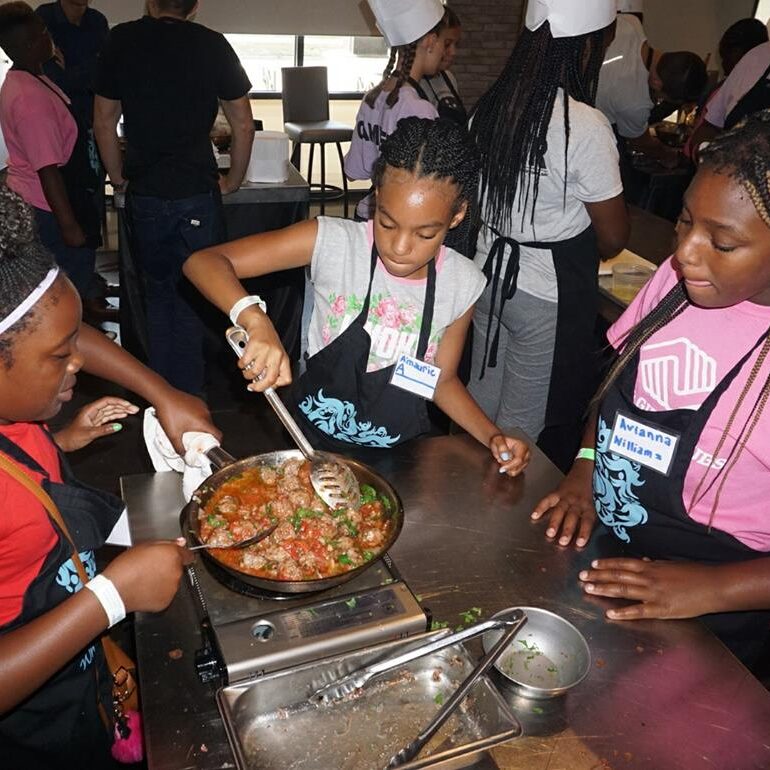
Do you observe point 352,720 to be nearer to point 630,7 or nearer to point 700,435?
point 700,435

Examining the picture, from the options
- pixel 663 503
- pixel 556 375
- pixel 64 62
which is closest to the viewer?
pixel 663 503

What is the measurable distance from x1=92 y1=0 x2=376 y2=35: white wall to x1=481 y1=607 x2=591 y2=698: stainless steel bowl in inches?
229

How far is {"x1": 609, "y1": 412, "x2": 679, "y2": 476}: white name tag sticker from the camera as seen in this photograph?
147 cm

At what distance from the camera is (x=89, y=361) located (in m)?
1.70

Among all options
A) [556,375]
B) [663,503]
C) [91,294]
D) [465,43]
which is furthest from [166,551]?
[465,43]

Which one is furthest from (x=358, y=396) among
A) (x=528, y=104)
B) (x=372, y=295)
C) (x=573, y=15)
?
(x=573, y=15)

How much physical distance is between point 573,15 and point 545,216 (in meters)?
0.59

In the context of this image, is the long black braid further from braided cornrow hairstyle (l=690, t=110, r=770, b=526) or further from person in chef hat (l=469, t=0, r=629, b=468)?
person in chef hat (l=469, t=0, r=629, b=468)

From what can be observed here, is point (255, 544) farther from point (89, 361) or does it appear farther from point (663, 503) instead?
point (663, 503)

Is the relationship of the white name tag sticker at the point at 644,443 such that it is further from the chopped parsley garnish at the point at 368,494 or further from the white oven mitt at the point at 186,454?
the white oven mitt at the point at 186,454

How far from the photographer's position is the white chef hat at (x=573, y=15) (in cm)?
221

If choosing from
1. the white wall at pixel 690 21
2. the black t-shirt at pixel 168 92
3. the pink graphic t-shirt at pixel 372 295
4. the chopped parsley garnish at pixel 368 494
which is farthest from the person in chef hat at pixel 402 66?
the white wall at pixel 690 21

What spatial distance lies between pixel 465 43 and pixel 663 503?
5.54 metres

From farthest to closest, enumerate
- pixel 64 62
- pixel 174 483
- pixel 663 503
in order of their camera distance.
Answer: pixel 64 62, pixel 174 483, pixel 663 503
